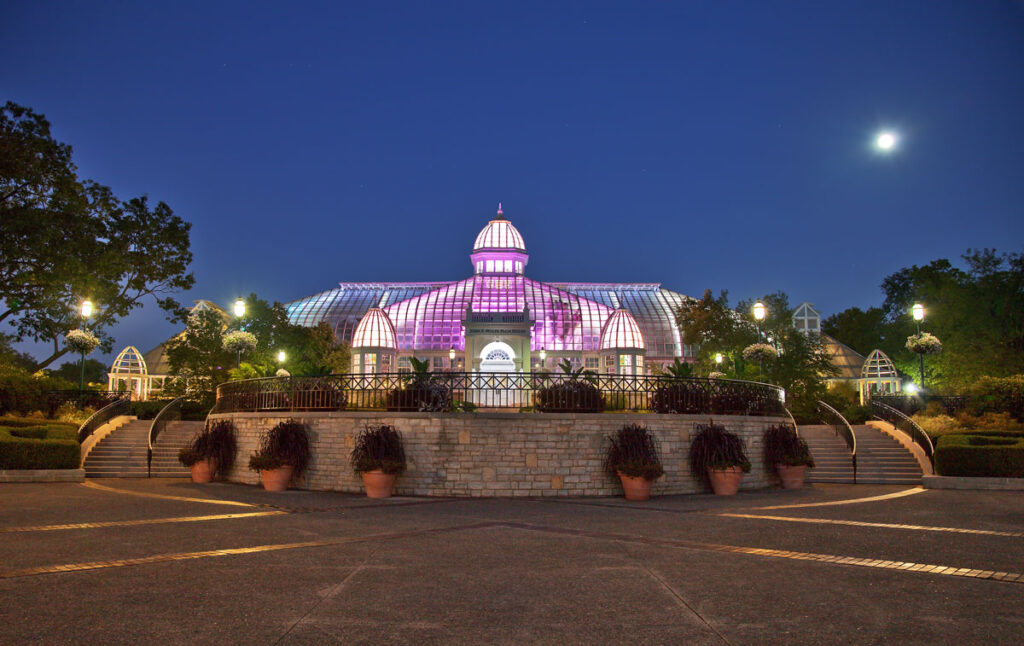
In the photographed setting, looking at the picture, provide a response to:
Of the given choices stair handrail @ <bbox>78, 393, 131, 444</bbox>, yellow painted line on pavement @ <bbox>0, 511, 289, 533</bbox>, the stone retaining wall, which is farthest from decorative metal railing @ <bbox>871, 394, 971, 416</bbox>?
stair handrail @ <bbox>78, 393, 131, 444</bbox>

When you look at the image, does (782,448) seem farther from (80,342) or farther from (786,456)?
(80,342)

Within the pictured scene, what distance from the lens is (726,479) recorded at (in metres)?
18.3

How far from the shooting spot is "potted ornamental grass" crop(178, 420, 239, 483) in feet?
71.0

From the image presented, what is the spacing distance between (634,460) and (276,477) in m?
9.13

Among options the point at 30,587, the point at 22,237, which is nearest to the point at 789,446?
the point at 30,587

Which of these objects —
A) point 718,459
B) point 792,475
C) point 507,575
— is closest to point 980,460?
point 792,475

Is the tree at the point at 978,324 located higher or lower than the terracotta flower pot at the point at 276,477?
higher

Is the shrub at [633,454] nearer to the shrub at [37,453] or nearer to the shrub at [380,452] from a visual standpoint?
the shrub at [380,452]

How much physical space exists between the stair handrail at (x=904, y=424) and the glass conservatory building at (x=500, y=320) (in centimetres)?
1224

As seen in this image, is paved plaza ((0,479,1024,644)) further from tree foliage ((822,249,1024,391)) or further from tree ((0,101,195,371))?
tree foliage ((822,249,1024,391))

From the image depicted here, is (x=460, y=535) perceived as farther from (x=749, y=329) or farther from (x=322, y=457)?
(x=749, y=329)

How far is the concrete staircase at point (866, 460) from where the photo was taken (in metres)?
22.7

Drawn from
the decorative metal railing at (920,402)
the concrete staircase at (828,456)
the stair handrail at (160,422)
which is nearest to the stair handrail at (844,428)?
the concrete staircase at (828,456)

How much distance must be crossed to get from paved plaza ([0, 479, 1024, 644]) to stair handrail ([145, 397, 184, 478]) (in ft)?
27.6
